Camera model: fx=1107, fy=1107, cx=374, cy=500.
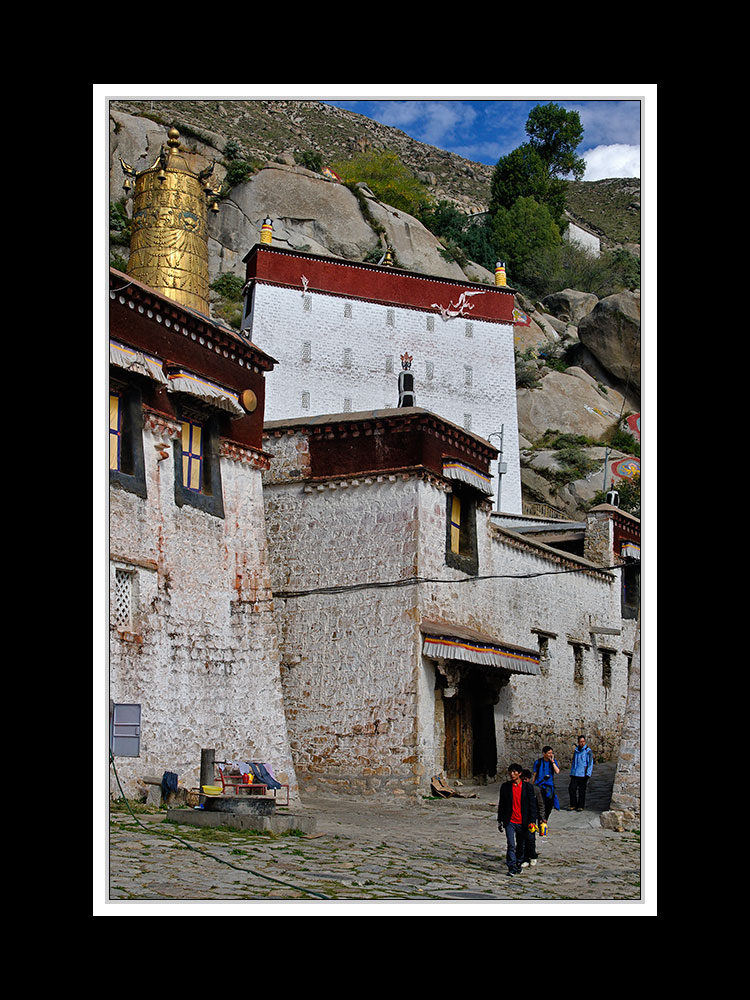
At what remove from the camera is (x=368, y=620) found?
1638 cm

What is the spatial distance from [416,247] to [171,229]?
2441 centimetres

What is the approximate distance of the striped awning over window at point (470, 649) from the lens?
15859mm

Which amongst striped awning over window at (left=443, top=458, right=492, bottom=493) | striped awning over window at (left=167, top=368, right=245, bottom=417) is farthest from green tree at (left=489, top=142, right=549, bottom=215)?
striped awning over window at (left=167, top=368, right=245, bottom=417)

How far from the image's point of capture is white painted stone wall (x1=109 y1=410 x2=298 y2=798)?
12805 mm

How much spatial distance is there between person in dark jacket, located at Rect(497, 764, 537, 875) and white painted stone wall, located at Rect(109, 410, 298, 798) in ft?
14.5

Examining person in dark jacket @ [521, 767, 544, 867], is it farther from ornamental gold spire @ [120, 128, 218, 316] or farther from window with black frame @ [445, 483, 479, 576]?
ornamental gold spire @ [120, 128, 218, 316]

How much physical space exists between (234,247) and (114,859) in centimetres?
3296

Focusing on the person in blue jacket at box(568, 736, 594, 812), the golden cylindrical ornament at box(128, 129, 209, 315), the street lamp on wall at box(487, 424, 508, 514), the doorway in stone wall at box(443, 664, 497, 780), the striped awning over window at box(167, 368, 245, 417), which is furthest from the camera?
the street lamp on wall at box(487, 424, 508, 514)

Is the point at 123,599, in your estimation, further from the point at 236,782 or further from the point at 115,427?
the point at 236,782

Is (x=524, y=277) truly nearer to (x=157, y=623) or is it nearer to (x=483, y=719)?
(x=483, y=719)

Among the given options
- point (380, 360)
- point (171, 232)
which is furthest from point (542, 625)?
point (380, 360)

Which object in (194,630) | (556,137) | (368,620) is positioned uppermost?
(556,137)
